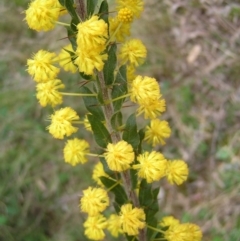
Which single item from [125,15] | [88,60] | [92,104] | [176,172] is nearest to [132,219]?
[176,172]

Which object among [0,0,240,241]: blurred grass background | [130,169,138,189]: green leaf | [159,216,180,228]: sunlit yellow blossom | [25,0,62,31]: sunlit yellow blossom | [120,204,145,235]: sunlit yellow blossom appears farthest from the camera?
[0,0,240,241]: blurred grass background

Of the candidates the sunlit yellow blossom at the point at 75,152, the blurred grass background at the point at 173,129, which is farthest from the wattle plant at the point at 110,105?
the blurred grass background at the point at 173,129

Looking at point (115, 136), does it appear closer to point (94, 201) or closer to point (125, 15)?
point (94, 201)

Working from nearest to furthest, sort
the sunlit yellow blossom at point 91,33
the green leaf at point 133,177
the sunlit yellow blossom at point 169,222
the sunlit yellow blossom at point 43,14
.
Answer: the sunlit yellow blossom at point 91,33 → the sunlit yellow blossom at point 43,14 → the green leaf at point 133,177 → the sunlit yellow blossom at point 169,222

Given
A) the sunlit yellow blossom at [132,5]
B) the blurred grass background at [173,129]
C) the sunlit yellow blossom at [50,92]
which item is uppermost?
the sunlit yellow blossom at [132,5]

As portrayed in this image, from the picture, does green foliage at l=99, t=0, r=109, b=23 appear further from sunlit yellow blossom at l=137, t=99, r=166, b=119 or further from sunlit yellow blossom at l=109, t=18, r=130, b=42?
sunlit yellow blossom at l=137, t=99, r=166, b=119

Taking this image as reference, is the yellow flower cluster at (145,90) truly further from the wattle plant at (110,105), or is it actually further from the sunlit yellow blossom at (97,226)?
the sunlit yellow blossom at (97,226)

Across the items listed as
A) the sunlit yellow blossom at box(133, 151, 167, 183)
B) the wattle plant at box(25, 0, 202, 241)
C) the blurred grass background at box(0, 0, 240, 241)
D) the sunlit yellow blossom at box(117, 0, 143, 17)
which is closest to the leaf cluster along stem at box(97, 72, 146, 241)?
the wattle plant at box(25, 0, 202, 241)
